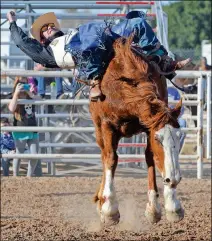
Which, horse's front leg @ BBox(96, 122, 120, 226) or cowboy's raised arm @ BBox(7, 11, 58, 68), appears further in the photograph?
cowboy's raised arm @ BBox(7, 11, 58, 68)

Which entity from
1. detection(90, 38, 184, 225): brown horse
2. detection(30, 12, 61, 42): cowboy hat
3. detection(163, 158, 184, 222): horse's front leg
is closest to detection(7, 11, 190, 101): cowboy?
detection(30, 12, 61, 42): cowboy hat

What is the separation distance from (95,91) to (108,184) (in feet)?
2.43

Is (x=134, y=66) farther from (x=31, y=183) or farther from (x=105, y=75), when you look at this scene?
(x=31, y=183)

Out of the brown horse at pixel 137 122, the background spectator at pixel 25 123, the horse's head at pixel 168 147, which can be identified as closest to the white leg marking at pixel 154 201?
the brown horse at pixel 137 122

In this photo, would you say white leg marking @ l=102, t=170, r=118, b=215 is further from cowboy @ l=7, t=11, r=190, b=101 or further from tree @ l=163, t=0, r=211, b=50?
tree @ l=163, t=0, r=211, b=50

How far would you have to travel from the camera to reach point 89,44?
18.4ft

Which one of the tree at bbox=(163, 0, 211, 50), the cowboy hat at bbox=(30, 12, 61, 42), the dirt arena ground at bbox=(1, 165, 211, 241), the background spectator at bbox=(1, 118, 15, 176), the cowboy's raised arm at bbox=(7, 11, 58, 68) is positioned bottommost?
the dirt arena ground at bbox=(1, 165, 211, 241)

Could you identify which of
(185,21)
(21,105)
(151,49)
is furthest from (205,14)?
(151,49)

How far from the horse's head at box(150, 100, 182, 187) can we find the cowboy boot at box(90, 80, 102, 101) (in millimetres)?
763

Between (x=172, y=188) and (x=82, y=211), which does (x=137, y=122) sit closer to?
(x=172, y=188)

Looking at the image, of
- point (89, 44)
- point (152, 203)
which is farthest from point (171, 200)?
point (89, 44)

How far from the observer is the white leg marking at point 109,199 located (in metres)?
5.36

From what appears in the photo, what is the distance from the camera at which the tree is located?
154ft

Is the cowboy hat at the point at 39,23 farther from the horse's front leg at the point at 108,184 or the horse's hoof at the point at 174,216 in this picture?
the horse's hoof at the point at 174,216
